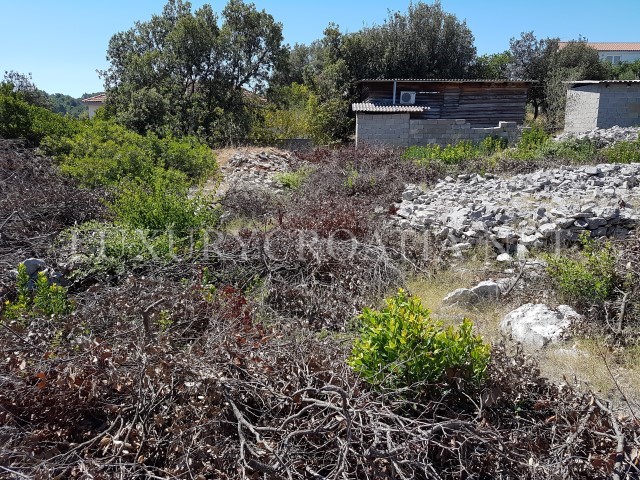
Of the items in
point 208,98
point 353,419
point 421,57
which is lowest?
point 353,419

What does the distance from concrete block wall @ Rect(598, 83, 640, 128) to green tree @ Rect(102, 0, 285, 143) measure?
11628mm

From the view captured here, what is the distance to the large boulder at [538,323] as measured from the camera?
3.79 meters

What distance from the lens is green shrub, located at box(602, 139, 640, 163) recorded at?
10075 mm

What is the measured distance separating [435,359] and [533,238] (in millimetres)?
3840

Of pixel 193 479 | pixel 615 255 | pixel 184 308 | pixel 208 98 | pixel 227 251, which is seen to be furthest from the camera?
pixel 208 98

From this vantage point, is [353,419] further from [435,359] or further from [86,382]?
[86,382]

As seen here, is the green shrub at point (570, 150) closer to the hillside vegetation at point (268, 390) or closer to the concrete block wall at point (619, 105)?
the concrete block wall at point (619, 105)

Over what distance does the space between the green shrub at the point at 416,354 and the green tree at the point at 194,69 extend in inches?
592

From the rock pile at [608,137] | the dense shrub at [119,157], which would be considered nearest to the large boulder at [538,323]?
the dense shrub at [119,157]

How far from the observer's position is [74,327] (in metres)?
3.25

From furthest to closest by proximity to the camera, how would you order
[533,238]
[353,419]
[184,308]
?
[533,238] → [184,308] → [353,419]

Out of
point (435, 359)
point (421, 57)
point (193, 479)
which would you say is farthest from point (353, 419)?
point (421, 57)

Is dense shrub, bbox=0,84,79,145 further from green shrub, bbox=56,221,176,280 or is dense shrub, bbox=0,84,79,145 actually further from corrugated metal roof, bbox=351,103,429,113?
corrugated metal roof, bbox=351,103,429,113

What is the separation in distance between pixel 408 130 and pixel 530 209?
30.5 ft
